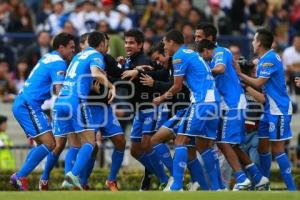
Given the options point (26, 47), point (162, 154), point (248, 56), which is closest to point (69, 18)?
point (26, 47)

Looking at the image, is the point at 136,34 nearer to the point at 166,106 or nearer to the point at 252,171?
the point at 166,106

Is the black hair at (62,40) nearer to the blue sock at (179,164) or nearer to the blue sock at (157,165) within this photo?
the blue sock at (157,165)

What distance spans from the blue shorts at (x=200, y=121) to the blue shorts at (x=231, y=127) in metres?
0.26

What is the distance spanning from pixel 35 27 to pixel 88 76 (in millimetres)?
10326

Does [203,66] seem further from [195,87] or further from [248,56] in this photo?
[248,56]

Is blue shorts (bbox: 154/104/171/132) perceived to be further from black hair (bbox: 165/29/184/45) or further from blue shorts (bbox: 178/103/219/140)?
black hair (bbox: 165/29/184/45)

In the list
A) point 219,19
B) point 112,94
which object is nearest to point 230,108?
point 112,94

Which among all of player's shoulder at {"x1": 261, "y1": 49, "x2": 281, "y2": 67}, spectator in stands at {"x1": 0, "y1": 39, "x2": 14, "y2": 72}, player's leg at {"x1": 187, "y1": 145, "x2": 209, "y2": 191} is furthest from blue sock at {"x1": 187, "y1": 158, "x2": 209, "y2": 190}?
spectator in stands at {"x1": 0, "y1": 39, "x2": 14, "y2": 72}

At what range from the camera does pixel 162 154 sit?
2205 centimetres

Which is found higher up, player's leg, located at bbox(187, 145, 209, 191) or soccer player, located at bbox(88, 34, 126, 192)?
soccer player, located at bbox(88, 34, 126, 192)

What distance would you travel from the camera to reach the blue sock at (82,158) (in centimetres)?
2039

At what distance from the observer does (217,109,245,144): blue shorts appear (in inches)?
827

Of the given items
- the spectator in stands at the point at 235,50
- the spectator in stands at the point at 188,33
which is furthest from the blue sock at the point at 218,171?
the spectator in stands at the point at 188,33

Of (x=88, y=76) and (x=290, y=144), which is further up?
(x=88, y=76)
